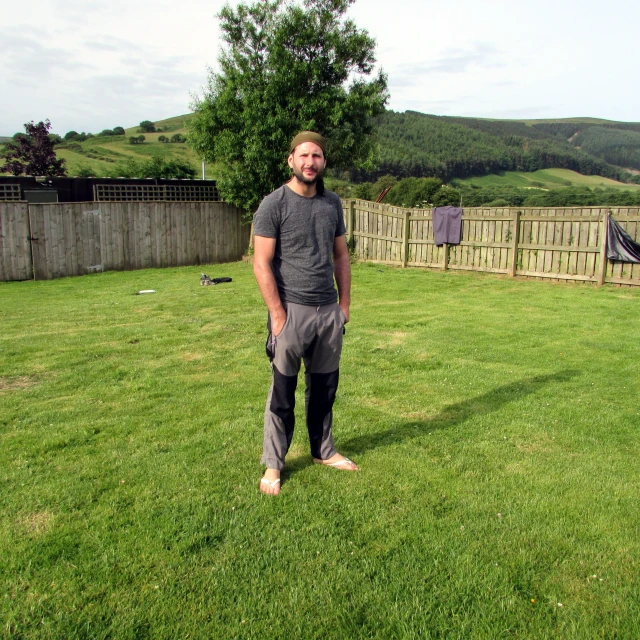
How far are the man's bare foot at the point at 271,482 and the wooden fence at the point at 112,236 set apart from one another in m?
13.0

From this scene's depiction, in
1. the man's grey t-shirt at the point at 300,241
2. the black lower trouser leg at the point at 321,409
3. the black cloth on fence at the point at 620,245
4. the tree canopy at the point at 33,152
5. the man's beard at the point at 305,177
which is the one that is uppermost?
the tree canopy at the point at 33,152

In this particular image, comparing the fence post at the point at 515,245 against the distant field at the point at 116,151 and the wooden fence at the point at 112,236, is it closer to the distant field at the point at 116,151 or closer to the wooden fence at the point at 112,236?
the wooden fence at the point at 112,236

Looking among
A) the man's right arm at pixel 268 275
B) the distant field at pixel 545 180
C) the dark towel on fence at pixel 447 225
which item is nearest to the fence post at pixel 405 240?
the dark towel on fence at pixel 447 225

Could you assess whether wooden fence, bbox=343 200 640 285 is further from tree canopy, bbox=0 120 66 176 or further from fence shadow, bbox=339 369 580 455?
tree canopy, bbox=0 120 66 176

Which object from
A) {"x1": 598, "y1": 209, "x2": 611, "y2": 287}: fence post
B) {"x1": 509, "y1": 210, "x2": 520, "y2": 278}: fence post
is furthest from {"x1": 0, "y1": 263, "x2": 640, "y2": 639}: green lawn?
{"x1": 509, "y1": 210, "x2": 520, "y2": 278}: fence post

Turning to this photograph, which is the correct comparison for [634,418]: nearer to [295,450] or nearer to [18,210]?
[295,450]

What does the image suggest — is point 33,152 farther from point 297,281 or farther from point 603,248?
point 297,281

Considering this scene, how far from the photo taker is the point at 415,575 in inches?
99.7

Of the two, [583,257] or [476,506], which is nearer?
[476,506]

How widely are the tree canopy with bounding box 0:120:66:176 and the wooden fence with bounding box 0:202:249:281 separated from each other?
1607 cm

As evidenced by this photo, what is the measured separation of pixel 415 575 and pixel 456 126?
78.0 metres

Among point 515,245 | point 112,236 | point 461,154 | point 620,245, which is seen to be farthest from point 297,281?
Result: point 461,154

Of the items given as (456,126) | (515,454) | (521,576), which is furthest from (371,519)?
(456,126)

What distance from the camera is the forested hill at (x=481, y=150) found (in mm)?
51812
